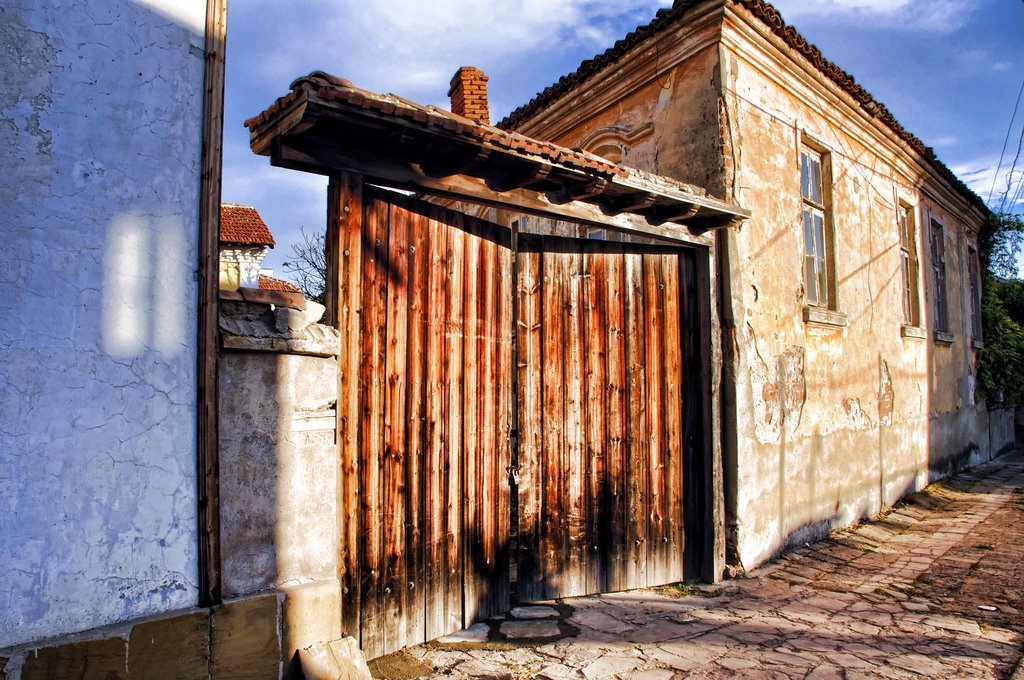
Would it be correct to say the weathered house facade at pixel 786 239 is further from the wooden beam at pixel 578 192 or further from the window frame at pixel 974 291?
the window frame at pixel 974 291

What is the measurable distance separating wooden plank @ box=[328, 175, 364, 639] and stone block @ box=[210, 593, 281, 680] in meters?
0.44

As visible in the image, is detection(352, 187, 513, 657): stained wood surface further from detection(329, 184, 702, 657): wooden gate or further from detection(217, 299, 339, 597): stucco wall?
detection(217, 299, 339, 597): stucco wall

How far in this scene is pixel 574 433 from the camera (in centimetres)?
454

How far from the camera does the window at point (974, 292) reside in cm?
1212

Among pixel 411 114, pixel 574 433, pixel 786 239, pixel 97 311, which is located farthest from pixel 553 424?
pixel 786 239

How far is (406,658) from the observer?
3.40 metres

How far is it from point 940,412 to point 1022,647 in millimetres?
7236

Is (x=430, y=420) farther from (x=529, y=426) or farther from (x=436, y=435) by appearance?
(x=529, y=426)

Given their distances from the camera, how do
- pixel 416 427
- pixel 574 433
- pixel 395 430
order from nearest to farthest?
pixel 395 430 < pixel 416 427 < pixel 574 433

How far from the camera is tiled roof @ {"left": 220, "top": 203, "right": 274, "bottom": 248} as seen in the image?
17.9m

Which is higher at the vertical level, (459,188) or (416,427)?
(459,188)

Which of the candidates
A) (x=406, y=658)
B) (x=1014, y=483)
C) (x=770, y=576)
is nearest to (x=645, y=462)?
(x=770, y=576)

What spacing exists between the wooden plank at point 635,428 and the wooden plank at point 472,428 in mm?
1358

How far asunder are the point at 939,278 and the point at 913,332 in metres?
2.57
